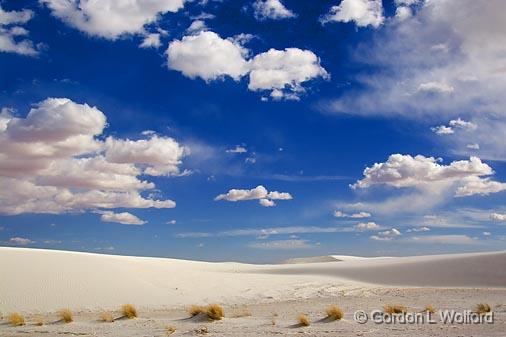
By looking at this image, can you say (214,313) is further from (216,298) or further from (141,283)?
(141,283)

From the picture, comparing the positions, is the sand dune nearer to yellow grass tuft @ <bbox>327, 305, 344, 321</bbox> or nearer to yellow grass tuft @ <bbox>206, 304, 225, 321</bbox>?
yellow grass tuft @ <bbox>206, 304, 225, 321</bbox>

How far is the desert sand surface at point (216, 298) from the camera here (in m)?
13.2

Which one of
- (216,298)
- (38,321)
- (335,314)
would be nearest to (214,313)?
(335,314)

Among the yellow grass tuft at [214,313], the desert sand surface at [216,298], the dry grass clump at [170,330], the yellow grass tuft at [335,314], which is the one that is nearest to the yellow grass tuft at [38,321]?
the desert sand surface at [216,298]

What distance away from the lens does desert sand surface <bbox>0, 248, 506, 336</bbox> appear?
13.2m

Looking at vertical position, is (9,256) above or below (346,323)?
above

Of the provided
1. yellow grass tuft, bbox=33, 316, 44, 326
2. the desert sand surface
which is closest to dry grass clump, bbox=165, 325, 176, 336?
the desert sand surface

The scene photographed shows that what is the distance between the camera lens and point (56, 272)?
80.8 ft

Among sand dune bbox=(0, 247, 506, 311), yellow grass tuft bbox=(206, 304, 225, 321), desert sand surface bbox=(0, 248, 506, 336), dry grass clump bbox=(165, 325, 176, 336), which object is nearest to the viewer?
dry grass clump bbox=(165, 325, 176, 336)

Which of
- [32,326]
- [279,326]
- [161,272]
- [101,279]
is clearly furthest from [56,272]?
[279,326]

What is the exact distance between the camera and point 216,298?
22156mm

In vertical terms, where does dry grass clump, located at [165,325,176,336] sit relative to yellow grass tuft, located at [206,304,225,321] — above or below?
below

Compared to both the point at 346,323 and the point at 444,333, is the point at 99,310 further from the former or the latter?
the point at 444,333

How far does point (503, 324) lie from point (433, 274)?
72.6ft
